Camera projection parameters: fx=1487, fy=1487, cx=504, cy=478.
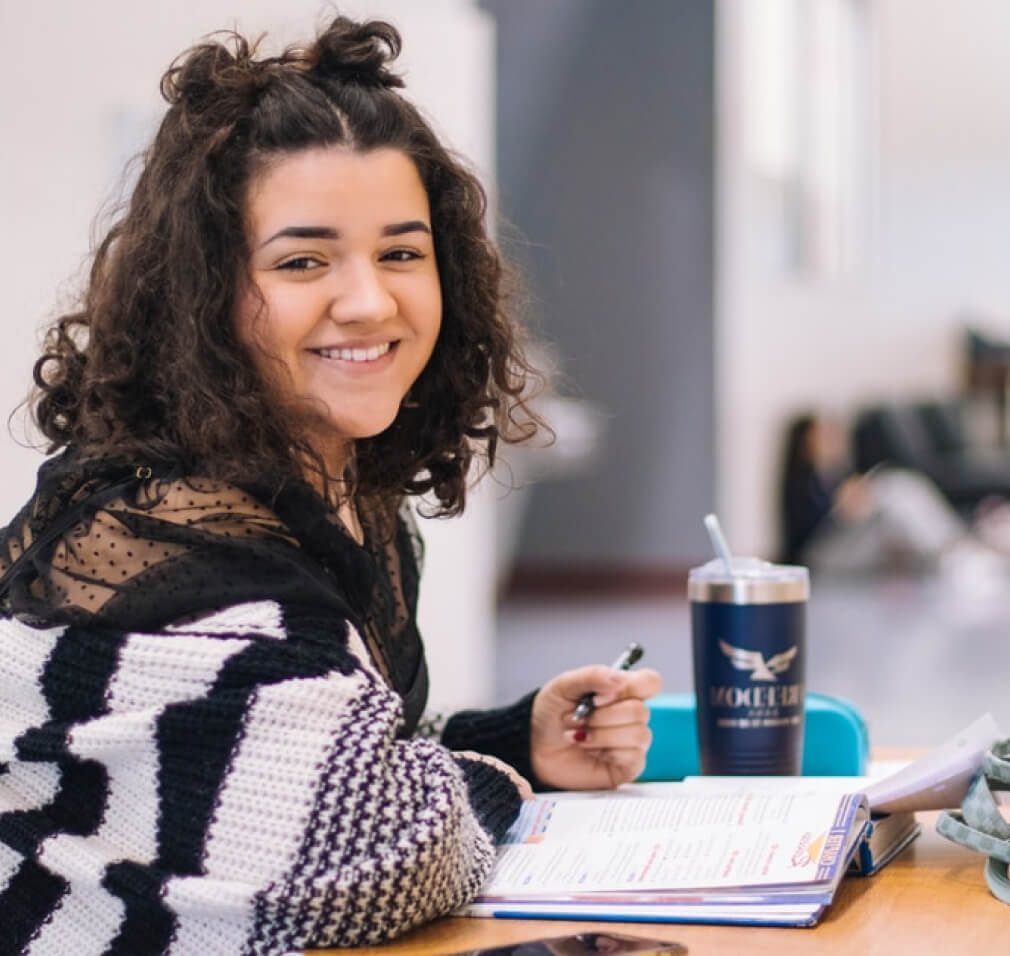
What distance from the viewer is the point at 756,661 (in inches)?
52.9

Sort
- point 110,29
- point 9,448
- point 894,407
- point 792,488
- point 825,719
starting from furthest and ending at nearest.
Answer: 1. point 894,407
2. point 792,488
3. point 110,29
4. point 9,448
5. point 825,719

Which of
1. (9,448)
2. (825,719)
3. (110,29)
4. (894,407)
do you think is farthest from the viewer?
(894,407)

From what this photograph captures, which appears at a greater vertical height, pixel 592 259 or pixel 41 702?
pixel 592 259

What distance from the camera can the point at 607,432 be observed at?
725cm

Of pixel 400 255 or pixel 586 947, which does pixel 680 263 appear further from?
pixel 586 947

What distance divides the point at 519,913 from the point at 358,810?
14cm

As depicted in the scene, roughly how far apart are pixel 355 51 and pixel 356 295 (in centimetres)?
25

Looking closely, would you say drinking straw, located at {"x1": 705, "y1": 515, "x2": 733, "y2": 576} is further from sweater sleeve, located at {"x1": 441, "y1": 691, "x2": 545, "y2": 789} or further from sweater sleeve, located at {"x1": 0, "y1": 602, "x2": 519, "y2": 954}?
sweater sleeve, located at {"x1": 0, "y1": 602, "x2": 519, "y2": 954}

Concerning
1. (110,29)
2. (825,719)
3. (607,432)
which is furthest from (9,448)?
(607,432)

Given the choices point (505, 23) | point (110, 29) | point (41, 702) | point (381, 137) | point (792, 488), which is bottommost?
point (792, 488)

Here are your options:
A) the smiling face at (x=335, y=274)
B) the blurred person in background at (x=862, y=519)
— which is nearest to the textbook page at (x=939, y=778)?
the smiling face at (x=335, y=274)

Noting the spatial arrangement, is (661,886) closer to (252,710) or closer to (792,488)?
(252,710)

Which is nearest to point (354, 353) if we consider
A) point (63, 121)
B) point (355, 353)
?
point (355, 353)

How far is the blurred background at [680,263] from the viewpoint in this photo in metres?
2.27
